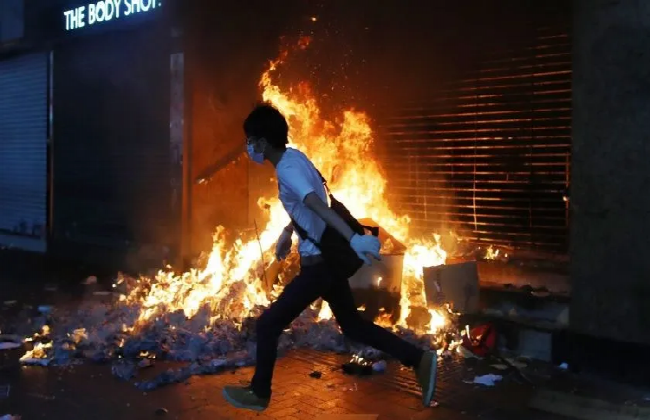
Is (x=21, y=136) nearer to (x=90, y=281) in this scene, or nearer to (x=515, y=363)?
(x=90, y=281)

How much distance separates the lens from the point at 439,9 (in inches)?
316

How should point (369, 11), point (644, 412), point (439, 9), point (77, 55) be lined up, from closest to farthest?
point (644, 412), point (439, 9), point (369, 11), point (77, 55)

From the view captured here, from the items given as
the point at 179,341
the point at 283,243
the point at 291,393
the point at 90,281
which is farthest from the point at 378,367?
the point at 90,281

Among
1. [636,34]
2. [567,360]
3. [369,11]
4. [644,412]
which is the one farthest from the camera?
[369,11]

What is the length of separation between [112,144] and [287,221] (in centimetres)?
456

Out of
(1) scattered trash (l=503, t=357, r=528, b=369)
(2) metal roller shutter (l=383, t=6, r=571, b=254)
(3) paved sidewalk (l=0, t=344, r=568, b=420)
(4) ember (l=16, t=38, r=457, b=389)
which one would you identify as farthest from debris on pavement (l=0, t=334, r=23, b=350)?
(1) scattered trash (l=503, t=357, r=528, b=369)

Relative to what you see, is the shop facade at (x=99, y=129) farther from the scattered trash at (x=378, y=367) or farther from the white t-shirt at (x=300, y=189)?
the white t-shirt at (x=300, y=189)

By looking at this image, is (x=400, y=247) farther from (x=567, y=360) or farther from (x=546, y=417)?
(x=546, y=417)

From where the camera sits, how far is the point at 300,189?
4184 mm

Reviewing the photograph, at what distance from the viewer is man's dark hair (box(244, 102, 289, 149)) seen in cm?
449

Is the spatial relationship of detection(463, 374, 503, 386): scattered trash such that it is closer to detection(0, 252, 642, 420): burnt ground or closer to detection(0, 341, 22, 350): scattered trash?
detection(0, 252, 642, 420): burnt ground

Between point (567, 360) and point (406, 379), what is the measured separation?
146cm

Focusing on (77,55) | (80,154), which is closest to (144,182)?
(80,154)

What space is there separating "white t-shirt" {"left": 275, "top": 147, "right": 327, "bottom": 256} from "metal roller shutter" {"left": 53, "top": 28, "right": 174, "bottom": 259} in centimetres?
613
